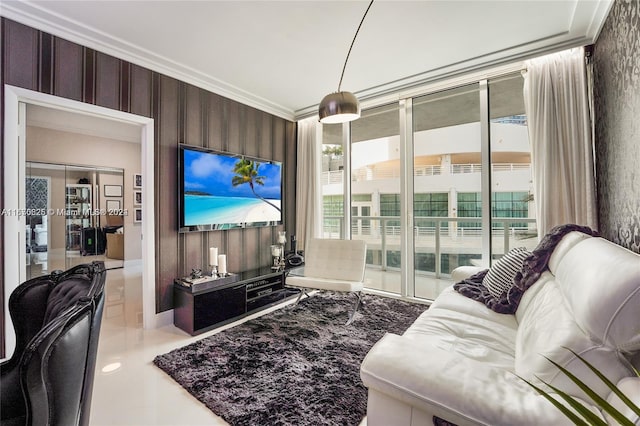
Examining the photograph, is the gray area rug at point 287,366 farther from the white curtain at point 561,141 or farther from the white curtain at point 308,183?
the white curtain at point 561,141

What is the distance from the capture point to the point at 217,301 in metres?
2.91

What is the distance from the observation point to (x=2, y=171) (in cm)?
211

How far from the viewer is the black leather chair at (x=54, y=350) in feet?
2.47

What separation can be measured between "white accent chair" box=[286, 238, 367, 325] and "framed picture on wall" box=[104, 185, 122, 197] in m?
4.64

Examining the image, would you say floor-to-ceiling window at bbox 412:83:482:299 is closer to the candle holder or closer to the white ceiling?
the white ceiling

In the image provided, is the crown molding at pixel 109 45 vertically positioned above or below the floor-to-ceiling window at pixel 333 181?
above

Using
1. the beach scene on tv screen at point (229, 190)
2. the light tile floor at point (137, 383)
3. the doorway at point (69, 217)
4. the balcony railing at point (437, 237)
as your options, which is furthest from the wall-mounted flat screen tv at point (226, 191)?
the doorway at point (69, 217)

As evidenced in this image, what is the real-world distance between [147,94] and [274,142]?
5.92 ft

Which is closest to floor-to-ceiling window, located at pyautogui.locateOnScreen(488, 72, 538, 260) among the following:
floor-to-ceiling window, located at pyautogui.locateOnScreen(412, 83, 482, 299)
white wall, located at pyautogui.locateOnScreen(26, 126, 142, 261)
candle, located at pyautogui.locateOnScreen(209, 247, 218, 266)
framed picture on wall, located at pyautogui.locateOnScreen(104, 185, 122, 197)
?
floor-to-ceiling window, located at pyautogui.locateOnScreen(412, 83, 482, 299)

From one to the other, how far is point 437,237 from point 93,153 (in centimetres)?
627

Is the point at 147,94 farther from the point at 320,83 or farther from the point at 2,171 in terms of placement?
the point at 320,83

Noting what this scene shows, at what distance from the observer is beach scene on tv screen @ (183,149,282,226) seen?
3.16 m

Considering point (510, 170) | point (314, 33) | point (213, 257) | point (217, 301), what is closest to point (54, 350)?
point (217, 301)

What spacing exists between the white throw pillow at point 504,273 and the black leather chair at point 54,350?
2368 mm
